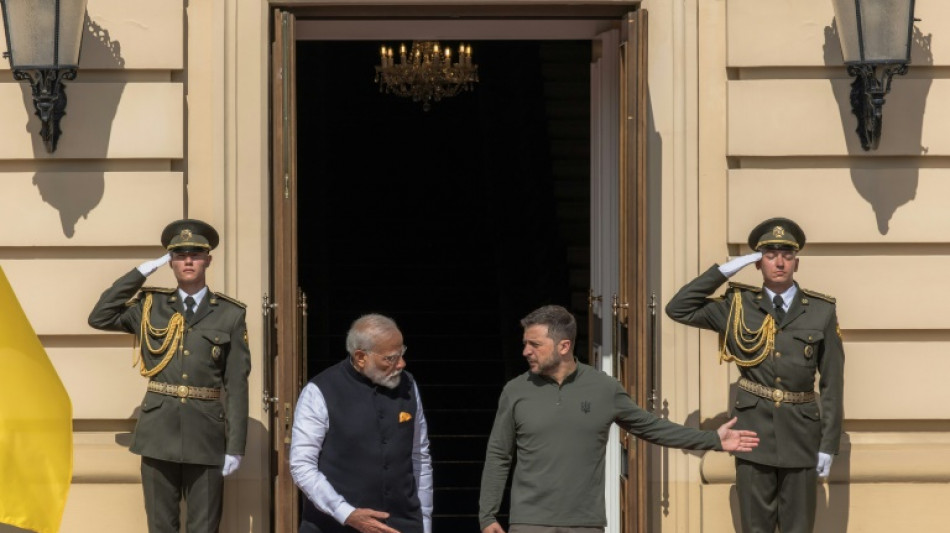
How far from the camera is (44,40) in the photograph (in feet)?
28.3

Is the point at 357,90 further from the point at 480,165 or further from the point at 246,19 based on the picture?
the point at 246,19

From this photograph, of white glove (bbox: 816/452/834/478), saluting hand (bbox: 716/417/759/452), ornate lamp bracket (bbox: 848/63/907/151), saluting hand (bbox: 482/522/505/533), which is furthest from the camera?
ornate lamp bracket (bbox: 848/63/907/151)

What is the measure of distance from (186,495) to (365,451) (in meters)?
1.61

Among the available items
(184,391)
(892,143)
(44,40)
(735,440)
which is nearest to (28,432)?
(184,391)

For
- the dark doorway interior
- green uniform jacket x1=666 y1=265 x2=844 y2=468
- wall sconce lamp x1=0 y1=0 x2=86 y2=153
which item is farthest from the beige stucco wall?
the dark doorway interior

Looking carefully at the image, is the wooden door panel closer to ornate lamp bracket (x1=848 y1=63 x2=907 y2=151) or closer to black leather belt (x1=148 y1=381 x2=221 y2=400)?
black leather belt (x1=148 y1=381 x2=221 y2=400)

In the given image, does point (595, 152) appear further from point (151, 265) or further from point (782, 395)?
point (151, 265)

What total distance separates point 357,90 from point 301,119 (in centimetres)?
130

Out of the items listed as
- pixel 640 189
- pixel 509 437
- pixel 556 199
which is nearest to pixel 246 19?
pixel 640 189

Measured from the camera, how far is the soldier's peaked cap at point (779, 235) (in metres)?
8.52

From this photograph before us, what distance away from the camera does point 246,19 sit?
29.8 feet

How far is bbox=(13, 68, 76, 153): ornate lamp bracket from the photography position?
28.5ft

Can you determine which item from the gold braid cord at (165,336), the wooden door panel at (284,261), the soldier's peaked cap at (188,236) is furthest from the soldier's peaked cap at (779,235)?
the gold braid cord at (165,336)

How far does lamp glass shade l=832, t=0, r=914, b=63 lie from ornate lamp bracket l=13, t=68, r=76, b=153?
357cm
